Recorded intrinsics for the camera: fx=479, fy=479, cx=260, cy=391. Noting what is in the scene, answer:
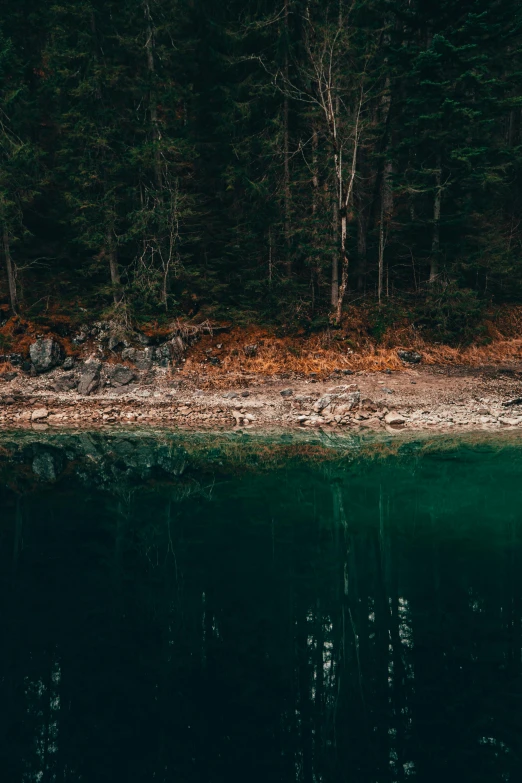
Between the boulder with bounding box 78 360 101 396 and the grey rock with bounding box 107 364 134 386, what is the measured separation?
0.50 metres

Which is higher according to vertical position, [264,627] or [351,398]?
[351,398]

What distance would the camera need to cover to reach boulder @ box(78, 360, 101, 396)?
739 inches

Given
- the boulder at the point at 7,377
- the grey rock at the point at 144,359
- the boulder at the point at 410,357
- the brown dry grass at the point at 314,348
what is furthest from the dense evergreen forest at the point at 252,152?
the boulder at the point at 7,377

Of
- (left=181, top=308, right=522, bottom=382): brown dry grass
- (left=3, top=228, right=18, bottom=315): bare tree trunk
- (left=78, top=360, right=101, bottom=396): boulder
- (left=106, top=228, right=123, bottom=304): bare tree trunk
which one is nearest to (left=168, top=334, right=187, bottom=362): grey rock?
(left=181, top=308, right=522, bottom=382): brown dry grass

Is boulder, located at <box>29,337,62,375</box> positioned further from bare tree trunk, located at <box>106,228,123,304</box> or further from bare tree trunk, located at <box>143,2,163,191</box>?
bare tree trunk, located at <box>143,2,163,191</box>

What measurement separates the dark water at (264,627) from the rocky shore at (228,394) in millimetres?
3652

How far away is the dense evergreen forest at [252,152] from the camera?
20.1 metres

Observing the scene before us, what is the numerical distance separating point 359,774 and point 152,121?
2272cm

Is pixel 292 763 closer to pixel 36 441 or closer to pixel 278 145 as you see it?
pixel 36 441

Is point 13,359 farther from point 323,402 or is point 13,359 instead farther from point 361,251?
point 361,251

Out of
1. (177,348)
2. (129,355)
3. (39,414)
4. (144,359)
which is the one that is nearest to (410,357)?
(177,348)

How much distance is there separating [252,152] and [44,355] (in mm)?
13176

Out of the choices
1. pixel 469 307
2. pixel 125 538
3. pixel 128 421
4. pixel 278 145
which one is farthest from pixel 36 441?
pixel 469 307

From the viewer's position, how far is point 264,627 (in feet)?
23.1
